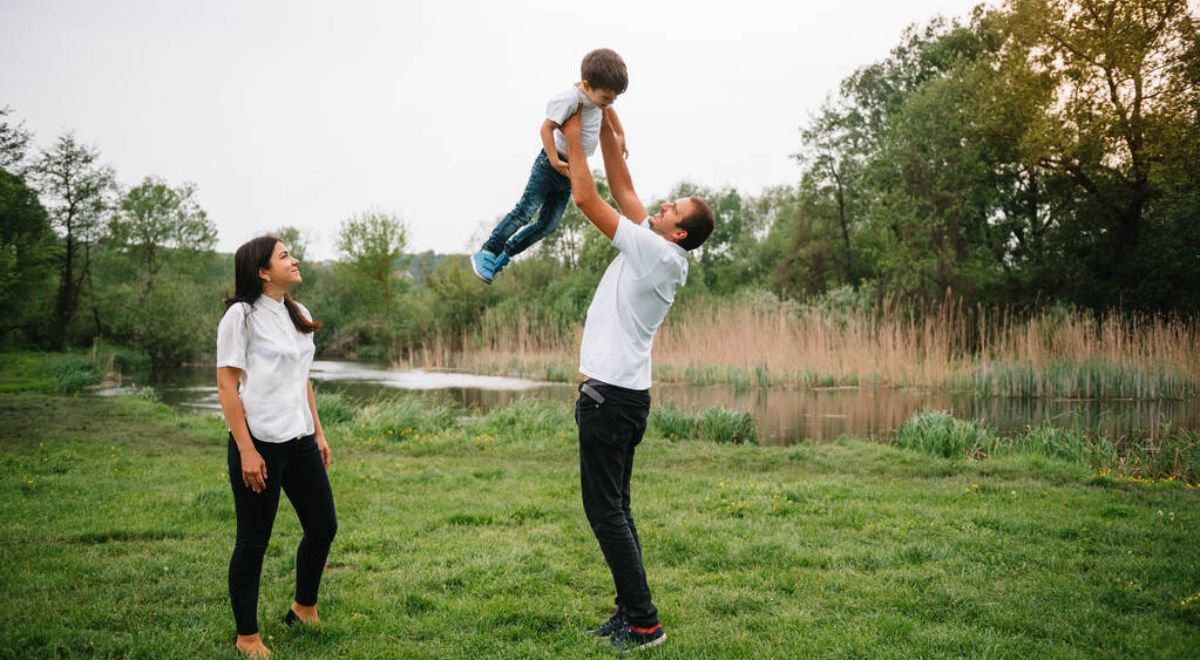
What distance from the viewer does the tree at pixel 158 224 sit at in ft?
173

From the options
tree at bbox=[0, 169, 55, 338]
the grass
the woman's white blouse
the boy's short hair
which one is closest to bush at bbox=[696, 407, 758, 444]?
the boy's short hair

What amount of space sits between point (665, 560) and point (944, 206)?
82.2 ft

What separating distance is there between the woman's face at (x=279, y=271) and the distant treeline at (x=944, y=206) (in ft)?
53.0

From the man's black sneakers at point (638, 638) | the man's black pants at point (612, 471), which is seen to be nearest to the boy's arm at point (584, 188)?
the man's black pants at point (612, 471)

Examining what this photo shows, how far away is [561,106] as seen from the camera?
3719 mm

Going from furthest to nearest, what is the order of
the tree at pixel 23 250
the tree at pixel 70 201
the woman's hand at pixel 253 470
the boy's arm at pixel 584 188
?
1. the tree at pixel 70 201
2. the tree at pixel 23 250
3. the boy's arm at pixel 584 188
4. the woman's hand at pixel 253 470

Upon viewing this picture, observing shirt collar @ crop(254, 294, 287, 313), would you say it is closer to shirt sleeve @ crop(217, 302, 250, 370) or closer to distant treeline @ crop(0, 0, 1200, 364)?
shirt sleeve @ crop(217, 302, 250, 370)

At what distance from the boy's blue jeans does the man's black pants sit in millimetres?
1068

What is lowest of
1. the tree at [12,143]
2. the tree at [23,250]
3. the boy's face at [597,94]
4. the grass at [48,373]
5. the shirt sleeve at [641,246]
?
the grass at [48,373]

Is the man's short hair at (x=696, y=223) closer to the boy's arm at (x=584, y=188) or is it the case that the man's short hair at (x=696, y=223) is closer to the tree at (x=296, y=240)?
the boy's arm at (x=584, y=188)

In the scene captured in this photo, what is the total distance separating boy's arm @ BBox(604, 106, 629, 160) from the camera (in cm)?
413

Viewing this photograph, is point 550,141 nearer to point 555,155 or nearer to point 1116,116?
point 555,155

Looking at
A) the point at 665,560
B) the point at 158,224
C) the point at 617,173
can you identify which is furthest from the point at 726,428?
the point at 158,224

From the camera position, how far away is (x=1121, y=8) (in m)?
22.9
